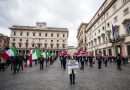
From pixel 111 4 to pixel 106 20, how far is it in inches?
209

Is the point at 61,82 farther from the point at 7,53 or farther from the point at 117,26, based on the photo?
the point at 117,26

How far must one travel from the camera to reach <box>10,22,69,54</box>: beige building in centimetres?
7450

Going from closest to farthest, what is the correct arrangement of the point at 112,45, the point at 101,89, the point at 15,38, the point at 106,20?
the point at 101,89 → the point at 112,45 → the point at 106,20 → the point at 15,38

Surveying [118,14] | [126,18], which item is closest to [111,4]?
[118,14]

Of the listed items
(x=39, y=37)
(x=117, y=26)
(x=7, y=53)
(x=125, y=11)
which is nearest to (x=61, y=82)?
(x=7, y=53)

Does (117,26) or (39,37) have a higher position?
(39,37)

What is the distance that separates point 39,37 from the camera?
77375 mm

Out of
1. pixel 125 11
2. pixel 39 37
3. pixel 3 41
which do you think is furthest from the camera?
pixel 39 37

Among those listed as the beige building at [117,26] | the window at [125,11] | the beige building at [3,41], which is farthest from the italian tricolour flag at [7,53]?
the beige building at [3,41]

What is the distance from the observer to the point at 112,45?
106 ft

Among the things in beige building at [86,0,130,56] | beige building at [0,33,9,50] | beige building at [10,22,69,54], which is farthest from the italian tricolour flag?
beige building at [10,22,69,54]

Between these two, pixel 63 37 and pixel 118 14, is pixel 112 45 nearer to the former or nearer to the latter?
pixel 118 14

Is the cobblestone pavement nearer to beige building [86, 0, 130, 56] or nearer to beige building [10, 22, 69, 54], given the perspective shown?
beige building [86, 0, 130, 56]

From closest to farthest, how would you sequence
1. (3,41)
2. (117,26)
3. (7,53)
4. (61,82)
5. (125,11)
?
(61,82) → (7,53) → (125,11) → (117,26) → (3,41)
